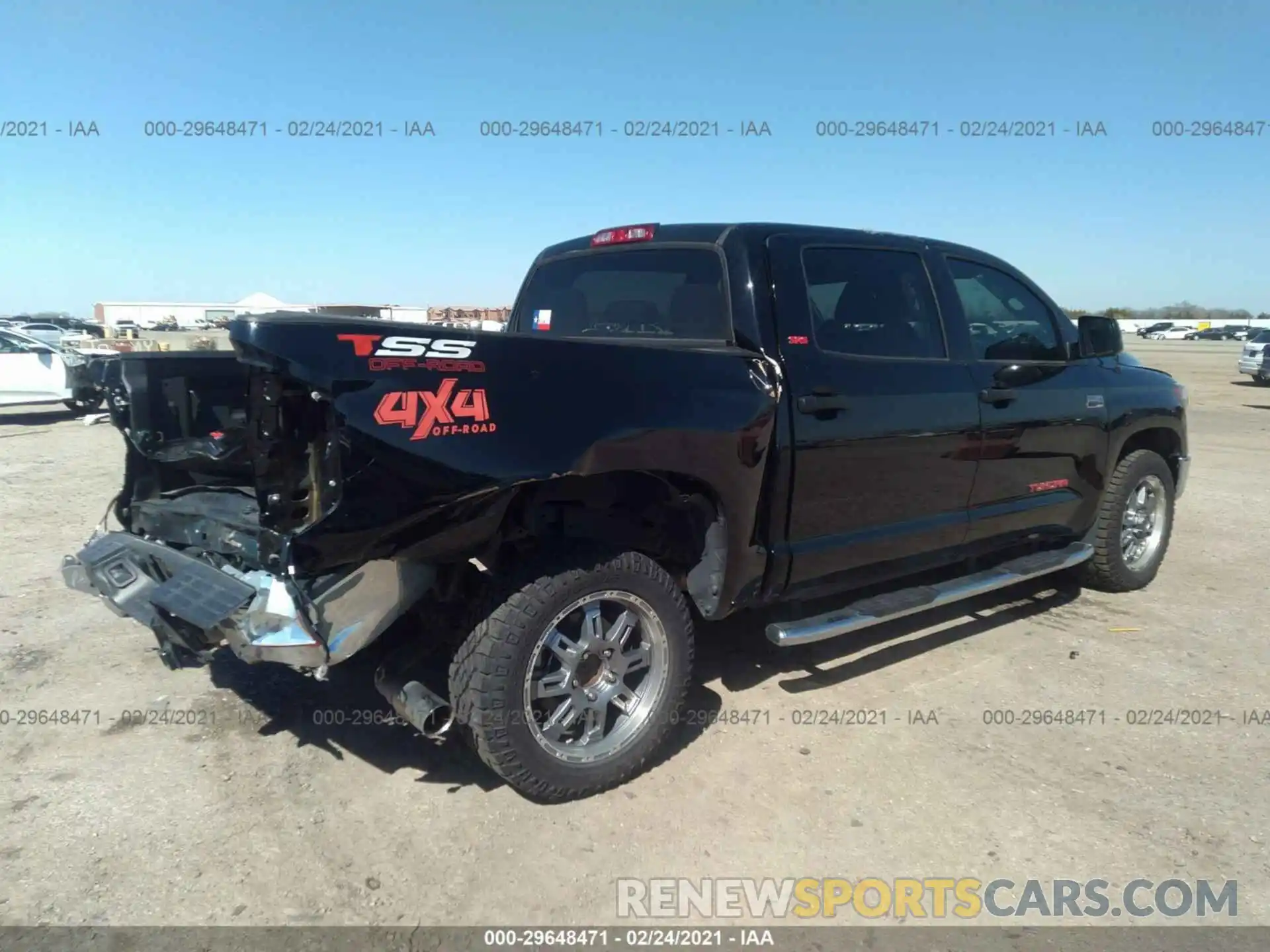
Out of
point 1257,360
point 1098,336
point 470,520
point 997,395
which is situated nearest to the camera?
point 470,520

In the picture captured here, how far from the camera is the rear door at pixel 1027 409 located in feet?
13.7

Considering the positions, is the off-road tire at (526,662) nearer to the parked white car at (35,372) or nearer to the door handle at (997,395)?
the door handle at (997,395)

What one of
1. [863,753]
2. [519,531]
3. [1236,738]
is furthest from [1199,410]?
[519,531]

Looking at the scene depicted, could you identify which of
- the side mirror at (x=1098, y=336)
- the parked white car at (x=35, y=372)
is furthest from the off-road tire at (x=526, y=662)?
the parked white car at (x=35, y=372)

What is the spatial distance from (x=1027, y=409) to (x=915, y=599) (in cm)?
120

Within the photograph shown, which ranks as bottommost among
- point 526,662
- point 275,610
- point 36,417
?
point 36,417

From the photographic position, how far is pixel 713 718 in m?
3.68

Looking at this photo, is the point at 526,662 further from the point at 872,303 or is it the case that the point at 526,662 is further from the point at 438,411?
the point at 872,303

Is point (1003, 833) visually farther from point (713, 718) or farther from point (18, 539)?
point (18, 539)

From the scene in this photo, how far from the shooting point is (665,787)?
10.4 feet

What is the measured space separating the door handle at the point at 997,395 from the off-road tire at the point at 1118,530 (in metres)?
1.29

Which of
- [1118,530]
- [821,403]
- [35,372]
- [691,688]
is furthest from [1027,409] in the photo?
[35,372]

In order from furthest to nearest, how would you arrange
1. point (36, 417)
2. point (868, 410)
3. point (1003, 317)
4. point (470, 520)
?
point (36, 417) → point (1003, 317) → point (868, 410) → point (470, 520)

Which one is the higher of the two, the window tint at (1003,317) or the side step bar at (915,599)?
the window tint at (1003,317)
